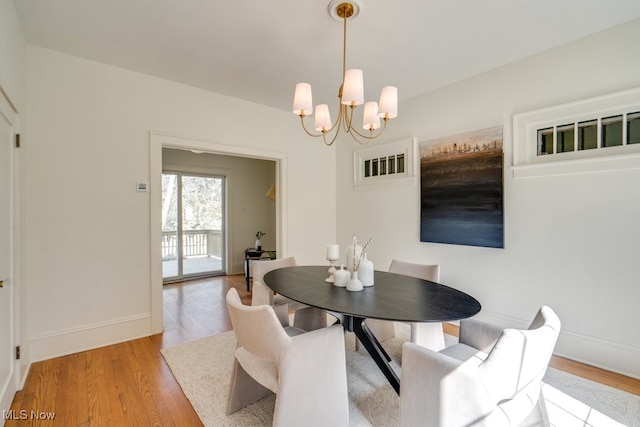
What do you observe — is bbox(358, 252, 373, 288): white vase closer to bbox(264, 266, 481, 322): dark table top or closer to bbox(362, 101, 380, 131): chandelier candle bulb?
bbox(264, 266, 481, 322): dark table top

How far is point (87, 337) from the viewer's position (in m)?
2.67

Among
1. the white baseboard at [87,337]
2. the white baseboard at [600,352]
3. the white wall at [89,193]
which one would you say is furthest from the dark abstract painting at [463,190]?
the white baseboard at [87,337]

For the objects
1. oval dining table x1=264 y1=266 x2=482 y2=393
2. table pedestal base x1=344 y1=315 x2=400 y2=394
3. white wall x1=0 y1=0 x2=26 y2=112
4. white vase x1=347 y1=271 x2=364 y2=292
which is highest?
white wall x1=0 y1=0 x2=26 y2=112

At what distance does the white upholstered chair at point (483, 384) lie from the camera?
42.1 inches

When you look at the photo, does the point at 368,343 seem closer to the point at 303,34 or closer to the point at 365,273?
the point at 365,273

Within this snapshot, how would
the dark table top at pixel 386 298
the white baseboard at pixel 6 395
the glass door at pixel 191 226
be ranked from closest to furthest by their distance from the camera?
the dark table top at pixel 386 298
the white baseboard at pixel 6 395
the glass door at pixel 191 226

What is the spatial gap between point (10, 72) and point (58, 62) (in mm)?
745

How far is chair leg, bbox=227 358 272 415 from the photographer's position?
1.78 meters

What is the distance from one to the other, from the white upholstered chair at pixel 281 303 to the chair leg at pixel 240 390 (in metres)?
0.45

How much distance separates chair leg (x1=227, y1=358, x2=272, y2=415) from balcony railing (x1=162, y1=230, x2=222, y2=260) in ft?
13.9

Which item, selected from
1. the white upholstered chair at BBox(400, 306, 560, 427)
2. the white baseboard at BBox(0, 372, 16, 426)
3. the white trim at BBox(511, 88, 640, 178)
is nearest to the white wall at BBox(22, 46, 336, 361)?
the white baseboard at BBox(0, 372, 16, 426)

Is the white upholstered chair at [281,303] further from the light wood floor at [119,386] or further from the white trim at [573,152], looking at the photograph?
the white trim at [573,152]

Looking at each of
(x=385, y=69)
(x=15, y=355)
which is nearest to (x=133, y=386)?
(x=15, y=355)

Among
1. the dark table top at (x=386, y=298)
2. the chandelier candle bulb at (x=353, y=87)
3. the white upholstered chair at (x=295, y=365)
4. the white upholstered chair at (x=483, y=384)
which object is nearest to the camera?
the white upholstered chair at (x=483, y=384)
